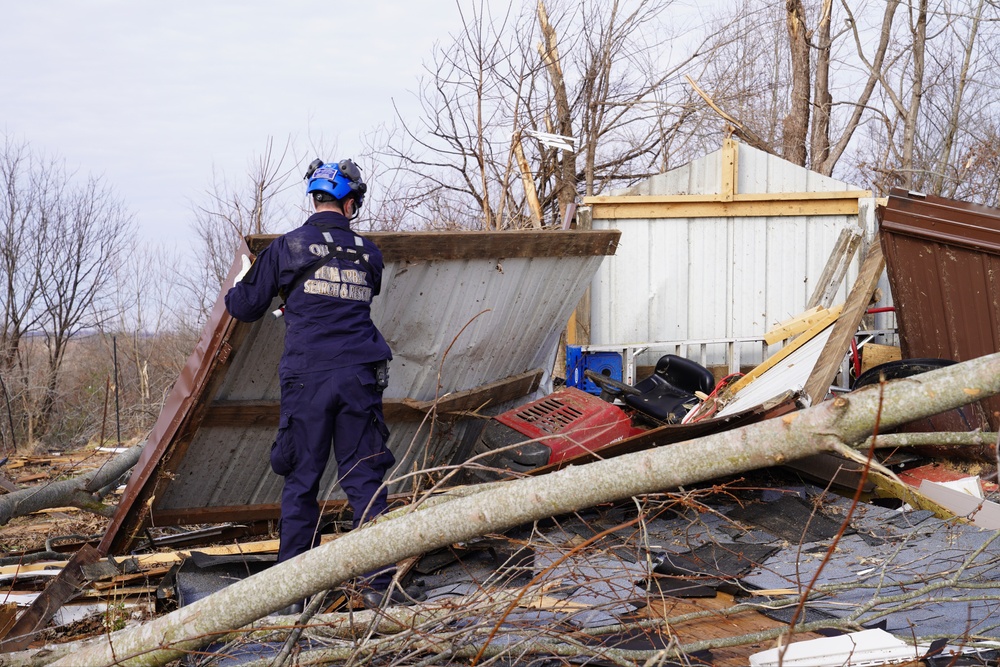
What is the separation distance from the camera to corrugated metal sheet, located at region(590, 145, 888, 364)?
8523 millimetres

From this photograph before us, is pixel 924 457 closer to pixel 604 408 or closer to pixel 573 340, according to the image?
pixel 604 408

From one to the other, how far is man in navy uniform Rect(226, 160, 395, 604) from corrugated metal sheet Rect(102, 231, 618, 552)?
221mm

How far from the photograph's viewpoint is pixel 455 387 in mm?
5355

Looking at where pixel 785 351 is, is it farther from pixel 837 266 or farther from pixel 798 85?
pixel 798 85

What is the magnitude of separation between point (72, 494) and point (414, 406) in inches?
84.5

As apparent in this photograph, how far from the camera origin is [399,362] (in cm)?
491

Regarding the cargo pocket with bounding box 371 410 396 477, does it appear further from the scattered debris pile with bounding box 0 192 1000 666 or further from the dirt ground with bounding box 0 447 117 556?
the dirt ground with bounding box 0 447 117 556

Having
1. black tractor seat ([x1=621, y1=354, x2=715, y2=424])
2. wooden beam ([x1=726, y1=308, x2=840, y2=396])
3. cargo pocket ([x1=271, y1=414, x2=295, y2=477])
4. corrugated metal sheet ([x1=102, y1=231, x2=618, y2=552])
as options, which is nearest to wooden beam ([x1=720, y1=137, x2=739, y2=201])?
wooden beam ([x1=726, y1=308, x2=840, y2=396])

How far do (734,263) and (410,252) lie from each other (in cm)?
503

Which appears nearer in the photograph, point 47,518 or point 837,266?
point 47,518

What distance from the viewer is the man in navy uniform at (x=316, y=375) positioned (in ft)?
12.5

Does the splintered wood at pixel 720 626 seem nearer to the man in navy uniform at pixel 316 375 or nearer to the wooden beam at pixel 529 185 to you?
the man in navy uniform at pixel 316 375

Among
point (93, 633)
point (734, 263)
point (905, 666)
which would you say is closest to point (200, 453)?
point (93, 633)

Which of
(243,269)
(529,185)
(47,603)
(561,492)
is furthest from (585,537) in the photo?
(529,185)
